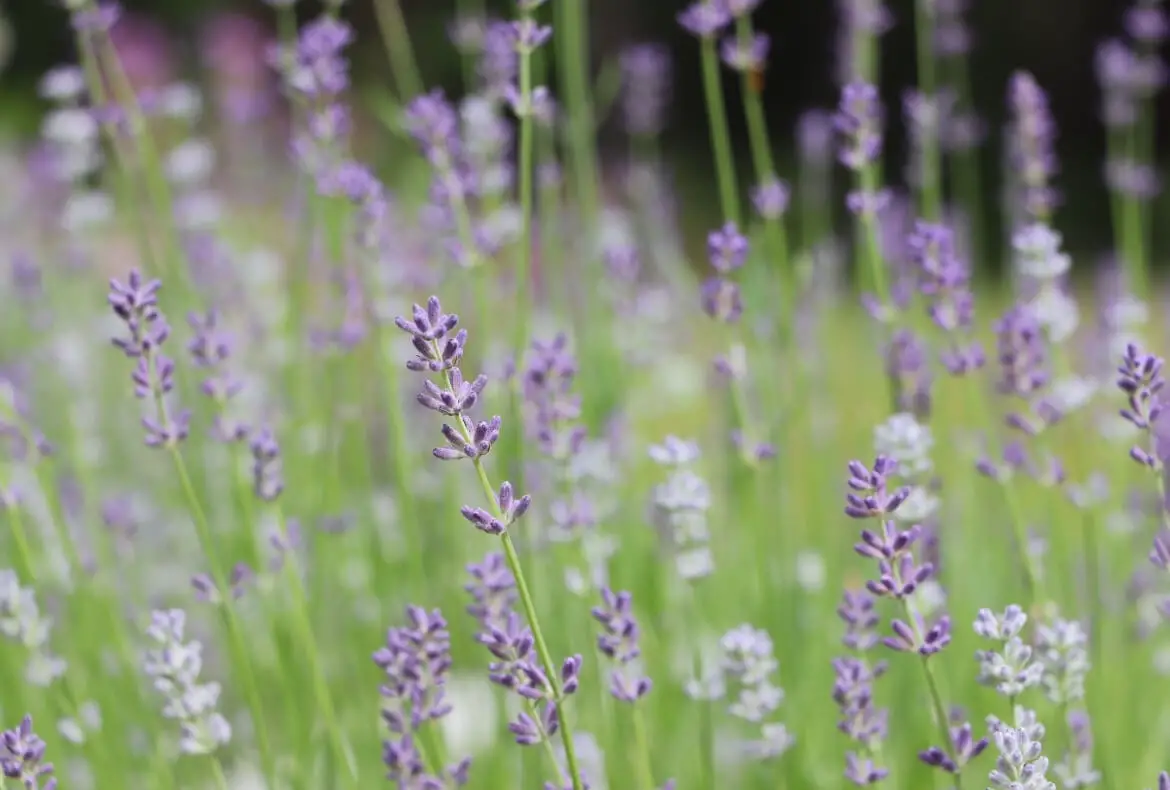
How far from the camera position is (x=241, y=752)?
105 inches

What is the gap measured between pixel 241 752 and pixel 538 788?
3.54 ft

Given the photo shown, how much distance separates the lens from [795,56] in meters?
11.4

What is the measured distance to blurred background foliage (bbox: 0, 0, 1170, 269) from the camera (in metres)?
10.2

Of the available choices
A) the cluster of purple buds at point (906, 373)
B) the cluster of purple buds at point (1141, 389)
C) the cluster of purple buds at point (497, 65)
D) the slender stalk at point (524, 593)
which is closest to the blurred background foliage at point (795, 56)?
the cluster of purple buds at point (497, 65)

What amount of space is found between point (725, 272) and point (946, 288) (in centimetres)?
27

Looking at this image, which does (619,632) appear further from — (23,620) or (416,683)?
(23,620)

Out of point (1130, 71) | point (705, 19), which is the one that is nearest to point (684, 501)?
point (705, 19)

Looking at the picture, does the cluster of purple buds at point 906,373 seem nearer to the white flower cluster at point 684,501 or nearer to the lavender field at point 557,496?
the lavender field at point 557,496

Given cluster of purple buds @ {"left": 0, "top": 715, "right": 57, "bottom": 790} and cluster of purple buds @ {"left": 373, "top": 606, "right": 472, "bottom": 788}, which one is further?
cluster of purple buds @ {"left": 373, "top": 606, "right": 472, "bottom": 788}

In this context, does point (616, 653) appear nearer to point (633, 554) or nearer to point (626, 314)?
point (633, 554)

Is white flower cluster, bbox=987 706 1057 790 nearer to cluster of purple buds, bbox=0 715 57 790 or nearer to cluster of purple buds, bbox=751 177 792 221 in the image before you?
cluster of purple buds, bbox=0 715 57 790

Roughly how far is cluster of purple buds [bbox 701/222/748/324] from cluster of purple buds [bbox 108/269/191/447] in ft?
2.13

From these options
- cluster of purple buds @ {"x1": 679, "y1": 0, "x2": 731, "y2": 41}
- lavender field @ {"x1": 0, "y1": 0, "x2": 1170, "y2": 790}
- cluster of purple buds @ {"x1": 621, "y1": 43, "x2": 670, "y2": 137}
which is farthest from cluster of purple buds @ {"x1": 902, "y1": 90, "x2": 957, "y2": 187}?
cluster of purple buds @ {"x1": 621, "y1": 43, "x2": 670, "y2": 137}

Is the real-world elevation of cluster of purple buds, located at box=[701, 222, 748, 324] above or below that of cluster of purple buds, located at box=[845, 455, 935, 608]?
above
